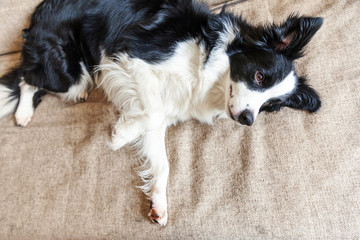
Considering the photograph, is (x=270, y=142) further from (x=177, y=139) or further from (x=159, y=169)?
(x=159, y=169)

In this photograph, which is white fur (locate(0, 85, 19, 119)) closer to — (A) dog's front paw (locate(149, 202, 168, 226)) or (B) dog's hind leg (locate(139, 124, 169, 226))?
(B) dog's hind leg (locate(139, 124, 169, 226))

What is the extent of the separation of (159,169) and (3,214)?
39.2 inches

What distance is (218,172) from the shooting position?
152 centimetres

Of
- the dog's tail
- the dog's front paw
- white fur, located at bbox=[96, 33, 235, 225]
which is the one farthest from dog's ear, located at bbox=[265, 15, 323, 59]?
the dog's tail

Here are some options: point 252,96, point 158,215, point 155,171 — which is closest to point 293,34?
point 252,96

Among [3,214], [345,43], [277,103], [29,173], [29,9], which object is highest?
[29,9]

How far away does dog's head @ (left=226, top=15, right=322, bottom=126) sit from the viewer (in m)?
1.41

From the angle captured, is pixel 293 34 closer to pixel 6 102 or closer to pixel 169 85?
pixel 169 85

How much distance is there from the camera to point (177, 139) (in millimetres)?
1681

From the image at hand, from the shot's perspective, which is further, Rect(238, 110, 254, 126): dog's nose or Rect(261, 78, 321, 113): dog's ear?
Rect(261, 78, 321, 113): dog's ear

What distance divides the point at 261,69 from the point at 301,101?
1.20 ft

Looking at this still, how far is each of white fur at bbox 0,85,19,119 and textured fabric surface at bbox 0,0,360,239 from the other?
150 millimetres

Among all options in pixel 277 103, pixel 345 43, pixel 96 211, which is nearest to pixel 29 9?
pixel 96 211

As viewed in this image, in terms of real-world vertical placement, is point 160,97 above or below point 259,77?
below
